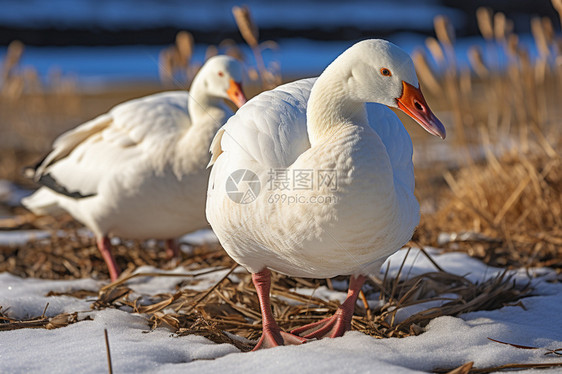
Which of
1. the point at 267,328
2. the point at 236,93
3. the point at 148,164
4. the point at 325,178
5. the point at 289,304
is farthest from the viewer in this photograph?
the point at 236,93

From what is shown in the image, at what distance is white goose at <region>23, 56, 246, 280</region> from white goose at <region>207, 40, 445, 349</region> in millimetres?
1117

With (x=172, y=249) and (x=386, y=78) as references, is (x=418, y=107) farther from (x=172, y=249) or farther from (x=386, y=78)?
(x=172, y=249)

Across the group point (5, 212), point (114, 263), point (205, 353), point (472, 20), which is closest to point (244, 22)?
point (114, 263)

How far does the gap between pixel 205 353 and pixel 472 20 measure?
27.0m

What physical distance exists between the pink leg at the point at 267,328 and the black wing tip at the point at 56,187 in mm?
1800

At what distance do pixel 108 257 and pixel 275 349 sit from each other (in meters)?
2.09

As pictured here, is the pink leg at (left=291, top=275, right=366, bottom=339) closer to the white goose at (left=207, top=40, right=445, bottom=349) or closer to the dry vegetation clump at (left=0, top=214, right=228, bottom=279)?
the white goose at (left=207, top=40, right=445, bottom=349)

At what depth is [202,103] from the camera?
13.4ft

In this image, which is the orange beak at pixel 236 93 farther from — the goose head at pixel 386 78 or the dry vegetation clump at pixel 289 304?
the goose head at pixel 386 78

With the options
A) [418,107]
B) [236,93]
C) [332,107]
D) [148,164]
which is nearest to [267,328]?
[332,107]

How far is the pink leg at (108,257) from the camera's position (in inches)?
155

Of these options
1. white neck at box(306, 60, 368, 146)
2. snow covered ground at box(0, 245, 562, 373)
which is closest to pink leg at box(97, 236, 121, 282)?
snow covered ground at box(0, 245, 562, 373)

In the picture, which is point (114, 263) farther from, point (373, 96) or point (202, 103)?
point (373, 96)

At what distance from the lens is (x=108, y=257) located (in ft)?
13.2
